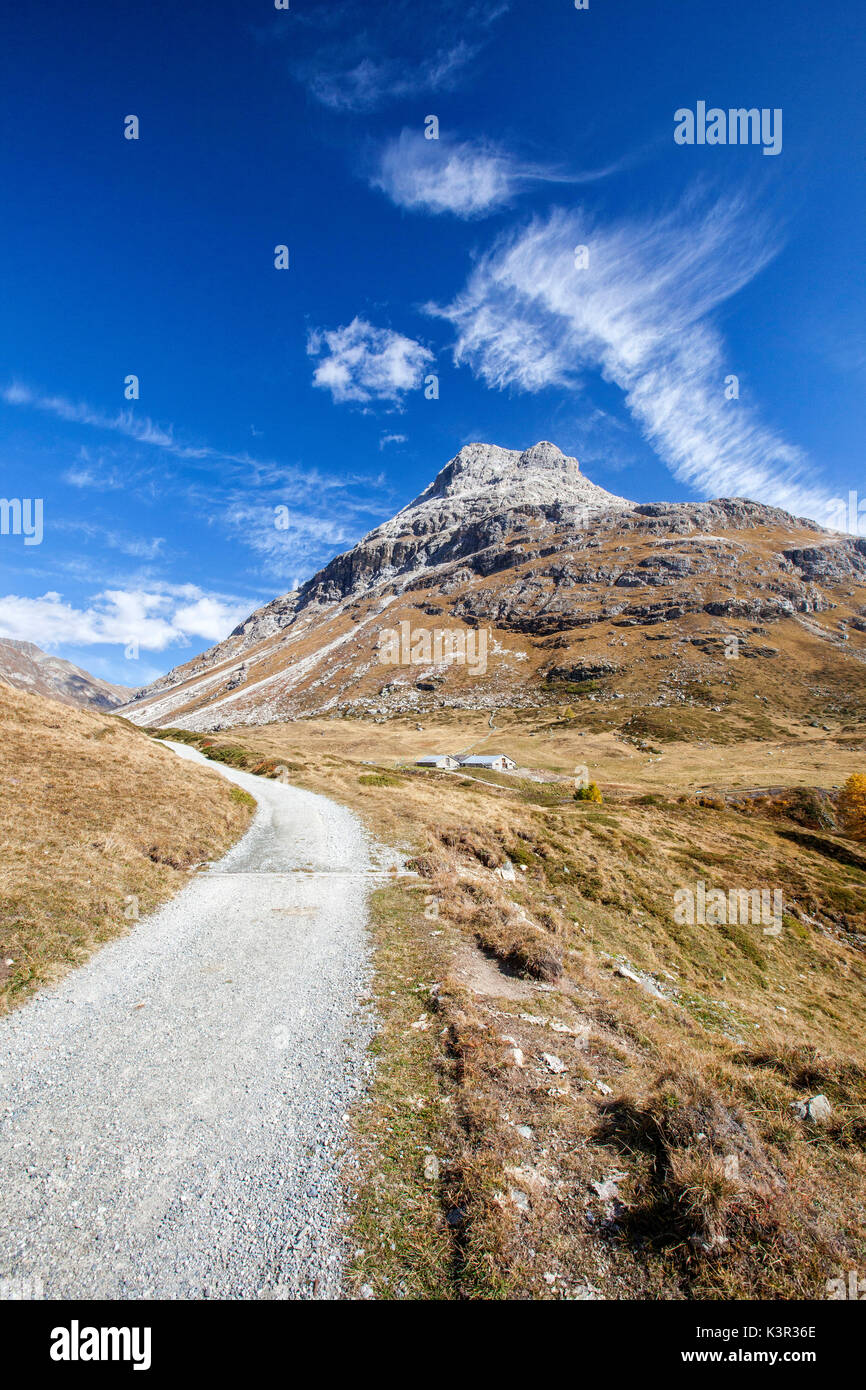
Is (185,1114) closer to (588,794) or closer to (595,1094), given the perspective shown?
(595,1094)

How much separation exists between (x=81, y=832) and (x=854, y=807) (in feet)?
234

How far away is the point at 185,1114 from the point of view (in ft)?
21.6

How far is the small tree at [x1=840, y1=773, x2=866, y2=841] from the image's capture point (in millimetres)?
51528

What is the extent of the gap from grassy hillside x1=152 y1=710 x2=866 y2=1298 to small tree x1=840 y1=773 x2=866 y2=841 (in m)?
36.8

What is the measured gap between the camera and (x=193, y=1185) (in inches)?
217

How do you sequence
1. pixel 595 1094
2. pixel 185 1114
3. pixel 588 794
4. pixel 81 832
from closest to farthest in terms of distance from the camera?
pixel 185 1114, pixel 595 1094, pixel 81 832, pixel 588 794

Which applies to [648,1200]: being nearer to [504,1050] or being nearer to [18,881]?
[504,1050]

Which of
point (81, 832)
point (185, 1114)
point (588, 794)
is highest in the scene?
point (81, 832)

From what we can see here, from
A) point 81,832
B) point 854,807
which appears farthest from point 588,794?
point 81,832

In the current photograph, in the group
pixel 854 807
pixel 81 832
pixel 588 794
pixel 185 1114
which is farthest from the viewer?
pixel 588 794

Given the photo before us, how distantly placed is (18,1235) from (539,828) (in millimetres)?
25805

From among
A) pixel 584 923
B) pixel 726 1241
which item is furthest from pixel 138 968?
pixel 584 923

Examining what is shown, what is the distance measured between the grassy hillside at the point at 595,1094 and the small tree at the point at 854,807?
3684 cm

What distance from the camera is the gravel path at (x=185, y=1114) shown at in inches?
183
